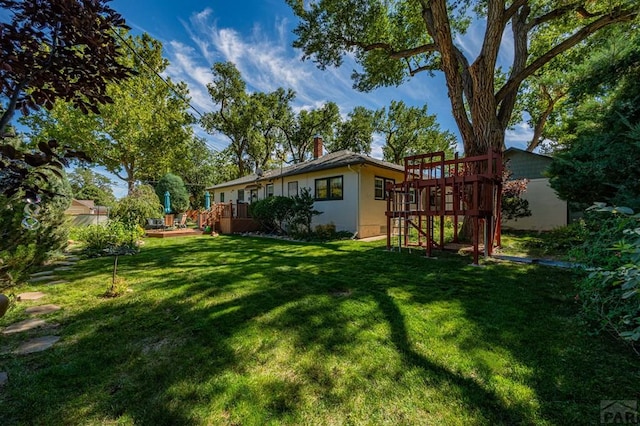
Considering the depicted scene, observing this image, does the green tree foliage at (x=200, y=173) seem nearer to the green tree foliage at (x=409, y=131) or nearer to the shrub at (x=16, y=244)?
the green tree foliage at (x=409, y=131)

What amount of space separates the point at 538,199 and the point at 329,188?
9780mm

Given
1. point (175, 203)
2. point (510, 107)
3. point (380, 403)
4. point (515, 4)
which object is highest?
point (515, 4)

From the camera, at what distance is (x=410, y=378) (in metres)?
2.09

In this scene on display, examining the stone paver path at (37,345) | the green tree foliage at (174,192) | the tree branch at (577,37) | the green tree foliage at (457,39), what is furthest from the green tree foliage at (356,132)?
the stone paver path at (37,345)

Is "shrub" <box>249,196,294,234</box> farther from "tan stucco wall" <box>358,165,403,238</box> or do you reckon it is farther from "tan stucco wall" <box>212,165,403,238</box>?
"tan stucco wall" <box>358,165,403,238</box>

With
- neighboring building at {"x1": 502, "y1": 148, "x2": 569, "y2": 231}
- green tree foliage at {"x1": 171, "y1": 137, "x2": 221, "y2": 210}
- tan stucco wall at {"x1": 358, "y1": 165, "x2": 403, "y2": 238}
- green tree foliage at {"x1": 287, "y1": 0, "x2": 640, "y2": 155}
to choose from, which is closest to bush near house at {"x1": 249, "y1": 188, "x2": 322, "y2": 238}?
tan stucco wall at {"x1": 358, "y1": 165, "x2": 403, "y2": 238}

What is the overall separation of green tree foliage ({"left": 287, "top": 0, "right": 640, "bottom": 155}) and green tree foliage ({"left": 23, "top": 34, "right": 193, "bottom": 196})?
11.8 metres

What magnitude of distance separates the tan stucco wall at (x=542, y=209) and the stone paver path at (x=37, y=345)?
15.8 meters

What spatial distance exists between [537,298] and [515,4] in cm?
761

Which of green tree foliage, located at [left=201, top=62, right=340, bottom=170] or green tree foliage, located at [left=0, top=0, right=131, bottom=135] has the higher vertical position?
green tree foliage, located at [left=201, top=62, right=340, bottom=170]

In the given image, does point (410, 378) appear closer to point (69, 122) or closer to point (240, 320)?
point (240, 320)

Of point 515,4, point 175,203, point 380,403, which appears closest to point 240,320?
point 380,403

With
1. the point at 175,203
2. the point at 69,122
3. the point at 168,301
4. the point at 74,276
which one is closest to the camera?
the point at 168,301

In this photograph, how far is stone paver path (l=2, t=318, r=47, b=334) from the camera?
2818mm
